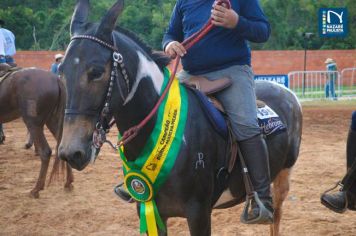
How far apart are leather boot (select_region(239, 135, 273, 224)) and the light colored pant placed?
0.07 metres

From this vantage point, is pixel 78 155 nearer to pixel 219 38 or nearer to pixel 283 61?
pixel 219 38

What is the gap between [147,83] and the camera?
3.06m

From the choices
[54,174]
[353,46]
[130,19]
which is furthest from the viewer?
[353,46]

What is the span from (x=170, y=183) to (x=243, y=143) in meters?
0.64

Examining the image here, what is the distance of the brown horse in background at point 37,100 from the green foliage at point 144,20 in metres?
20.2

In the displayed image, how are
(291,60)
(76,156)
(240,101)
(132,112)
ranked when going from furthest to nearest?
(291,60)
(240,101)
(132,112)
(76,156)

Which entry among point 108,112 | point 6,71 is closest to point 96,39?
point 108,112

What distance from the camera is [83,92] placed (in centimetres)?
264

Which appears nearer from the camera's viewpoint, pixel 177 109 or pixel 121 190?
pixel 177 109

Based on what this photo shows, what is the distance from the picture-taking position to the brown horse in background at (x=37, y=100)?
7.45m

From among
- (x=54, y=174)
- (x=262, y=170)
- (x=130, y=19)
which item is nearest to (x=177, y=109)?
(x=262, y=170)

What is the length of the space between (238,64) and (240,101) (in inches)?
13.2

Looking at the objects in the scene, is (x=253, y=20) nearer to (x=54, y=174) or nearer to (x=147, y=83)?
(x=147, y=83)

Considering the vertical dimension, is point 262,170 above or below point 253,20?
below
